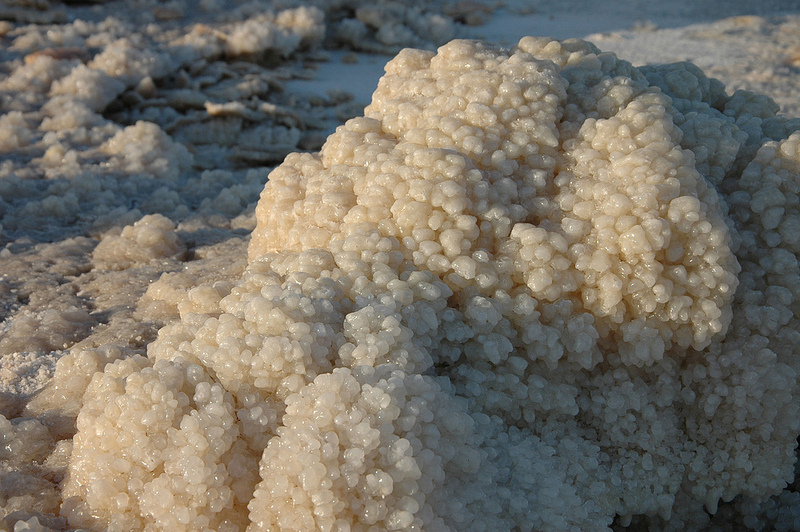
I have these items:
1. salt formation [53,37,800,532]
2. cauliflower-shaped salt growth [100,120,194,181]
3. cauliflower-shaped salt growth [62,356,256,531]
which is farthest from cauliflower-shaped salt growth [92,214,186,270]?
cauliflower-shaped salt growth [62,356,256,531]

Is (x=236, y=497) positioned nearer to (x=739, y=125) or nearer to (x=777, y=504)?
(x=777, y=504)

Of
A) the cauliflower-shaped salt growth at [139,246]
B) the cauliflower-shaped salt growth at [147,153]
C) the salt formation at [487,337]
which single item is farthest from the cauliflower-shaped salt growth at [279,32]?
the salt formation at [487,337]

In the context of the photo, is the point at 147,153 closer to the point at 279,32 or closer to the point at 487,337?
the point at 279,32

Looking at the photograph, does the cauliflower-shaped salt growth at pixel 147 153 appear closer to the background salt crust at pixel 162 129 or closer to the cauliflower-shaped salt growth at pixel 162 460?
the background salt crust at pixel 162 129

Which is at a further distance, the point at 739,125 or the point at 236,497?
the point at 739,125

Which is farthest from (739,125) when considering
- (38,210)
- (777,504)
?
(38,210)

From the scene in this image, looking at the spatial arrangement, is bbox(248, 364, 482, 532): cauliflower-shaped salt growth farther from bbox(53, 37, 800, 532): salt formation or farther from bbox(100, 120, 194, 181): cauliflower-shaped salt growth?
bbox(100, 120, 194, 181): cauliflower-shaped salt growth

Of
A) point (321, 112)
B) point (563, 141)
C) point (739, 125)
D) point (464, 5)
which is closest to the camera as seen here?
point (563, 141)
